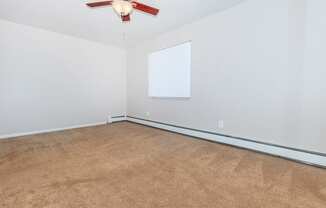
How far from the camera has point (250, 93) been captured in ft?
8.09

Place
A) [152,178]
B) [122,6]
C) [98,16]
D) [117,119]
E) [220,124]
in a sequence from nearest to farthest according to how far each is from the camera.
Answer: [152,178] → [122,6] → [220,124] → [98,16] → [117,119]

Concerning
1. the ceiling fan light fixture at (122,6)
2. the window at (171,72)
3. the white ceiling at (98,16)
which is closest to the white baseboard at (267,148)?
the window at (171,72)

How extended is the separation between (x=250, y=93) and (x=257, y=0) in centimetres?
139

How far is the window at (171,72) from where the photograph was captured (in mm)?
3355

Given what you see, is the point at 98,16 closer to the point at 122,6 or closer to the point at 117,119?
the point at 122,6

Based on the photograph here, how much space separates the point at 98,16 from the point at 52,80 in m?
1.88

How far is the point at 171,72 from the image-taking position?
12.1 feet

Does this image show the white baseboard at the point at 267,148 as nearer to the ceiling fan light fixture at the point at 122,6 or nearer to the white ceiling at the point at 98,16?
the white ceiling at the point at 98,16

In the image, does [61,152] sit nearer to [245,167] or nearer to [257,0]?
[245,167]

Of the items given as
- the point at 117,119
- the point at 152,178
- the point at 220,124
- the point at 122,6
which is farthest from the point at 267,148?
the point at 117,119

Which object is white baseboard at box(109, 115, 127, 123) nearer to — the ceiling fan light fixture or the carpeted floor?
the carpeted floor

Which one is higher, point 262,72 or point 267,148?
point 262,72

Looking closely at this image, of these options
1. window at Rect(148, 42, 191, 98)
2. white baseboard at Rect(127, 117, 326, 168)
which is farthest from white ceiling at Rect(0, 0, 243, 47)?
white baseboard at Rect(127, 117, 326, 168)

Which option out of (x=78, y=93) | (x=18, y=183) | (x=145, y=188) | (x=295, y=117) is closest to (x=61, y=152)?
(x=18, y=183)
